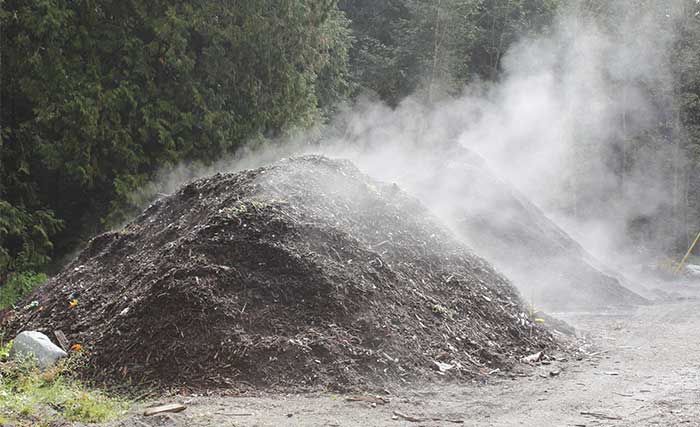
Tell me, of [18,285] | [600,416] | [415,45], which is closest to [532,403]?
[600,416]

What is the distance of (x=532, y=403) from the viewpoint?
5.29 metres

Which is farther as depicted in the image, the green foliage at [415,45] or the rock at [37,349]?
the green foliage at [415,45]

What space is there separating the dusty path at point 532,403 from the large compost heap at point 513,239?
4076 millimetres

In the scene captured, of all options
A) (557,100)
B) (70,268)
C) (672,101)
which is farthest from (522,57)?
(70,268)

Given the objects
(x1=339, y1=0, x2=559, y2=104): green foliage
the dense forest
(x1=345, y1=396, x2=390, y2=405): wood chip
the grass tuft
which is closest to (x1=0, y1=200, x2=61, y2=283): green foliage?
the dense forest

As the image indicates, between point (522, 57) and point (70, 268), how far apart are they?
21.8m

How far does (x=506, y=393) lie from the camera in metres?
5.54

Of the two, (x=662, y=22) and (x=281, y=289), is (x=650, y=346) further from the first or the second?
(x=662, y=22)

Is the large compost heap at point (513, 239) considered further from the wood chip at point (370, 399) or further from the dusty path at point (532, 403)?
the wood chip at point (370, 399)

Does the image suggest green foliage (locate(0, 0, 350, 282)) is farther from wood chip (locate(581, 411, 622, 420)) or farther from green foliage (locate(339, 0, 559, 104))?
green foliage (locate(339, 0, 559, 104))

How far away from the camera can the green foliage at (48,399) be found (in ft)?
13.7

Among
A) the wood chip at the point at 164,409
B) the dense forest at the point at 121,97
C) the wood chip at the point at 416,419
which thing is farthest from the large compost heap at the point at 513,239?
the wood chip at the point at 164,409

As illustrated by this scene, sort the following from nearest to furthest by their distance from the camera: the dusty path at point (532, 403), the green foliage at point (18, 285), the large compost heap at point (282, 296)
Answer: the dusty path at point (532, 403)
the large compost heap at point (282, 296)
the green foliage at point (18, 285)

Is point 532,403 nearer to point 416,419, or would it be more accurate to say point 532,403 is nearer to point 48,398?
point 416,419
